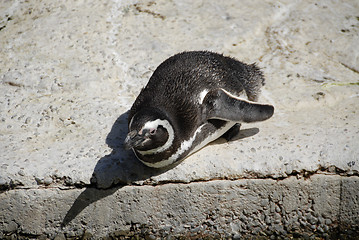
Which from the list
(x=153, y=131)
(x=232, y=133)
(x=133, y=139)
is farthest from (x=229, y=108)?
(x=133, y=139)

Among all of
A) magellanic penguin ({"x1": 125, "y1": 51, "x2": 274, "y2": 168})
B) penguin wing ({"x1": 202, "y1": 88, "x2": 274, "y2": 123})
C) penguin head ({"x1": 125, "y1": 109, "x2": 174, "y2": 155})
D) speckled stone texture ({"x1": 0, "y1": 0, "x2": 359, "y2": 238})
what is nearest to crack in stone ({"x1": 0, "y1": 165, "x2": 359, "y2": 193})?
speckled stone texture ({"x1": 0, "y1": 0, "x2": 359, "y2": 238})

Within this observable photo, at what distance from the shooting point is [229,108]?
3059 millimetres

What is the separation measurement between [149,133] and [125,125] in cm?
84

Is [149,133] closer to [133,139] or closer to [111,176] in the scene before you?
[133,139]

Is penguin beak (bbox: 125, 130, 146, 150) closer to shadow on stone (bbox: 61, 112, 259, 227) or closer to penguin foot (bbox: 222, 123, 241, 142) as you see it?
shadow on stone (bbox: 61, 112, 259, 227)

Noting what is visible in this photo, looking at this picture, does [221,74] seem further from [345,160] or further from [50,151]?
[50,151]

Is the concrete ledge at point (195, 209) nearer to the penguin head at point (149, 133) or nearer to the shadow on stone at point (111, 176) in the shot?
the shadow on stone at point (111, 176)

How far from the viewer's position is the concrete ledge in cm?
288

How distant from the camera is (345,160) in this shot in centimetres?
298

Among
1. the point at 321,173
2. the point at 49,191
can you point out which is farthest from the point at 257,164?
the point at 49,191

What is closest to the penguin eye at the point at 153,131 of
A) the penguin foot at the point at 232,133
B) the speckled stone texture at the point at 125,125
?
the speckled stone texture at the point at 125,125

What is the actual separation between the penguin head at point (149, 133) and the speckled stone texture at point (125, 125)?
0.92ft

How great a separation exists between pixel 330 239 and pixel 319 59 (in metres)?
1.80

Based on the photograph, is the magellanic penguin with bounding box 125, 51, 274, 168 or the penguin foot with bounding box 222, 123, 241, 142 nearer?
the magellanic penguin with bounding box 125, 51, 274, 168
